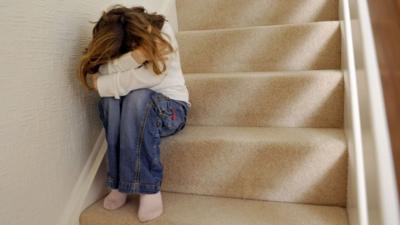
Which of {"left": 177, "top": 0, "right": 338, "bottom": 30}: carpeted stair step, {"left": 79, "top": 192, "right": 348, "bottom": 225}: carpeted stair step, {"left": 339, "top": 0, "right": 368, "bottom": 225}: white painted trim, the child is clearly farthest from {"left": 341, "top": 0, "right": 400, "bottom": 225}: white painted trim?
{"left": 177, "top": 0, "right": 338, "bottom": 30}: carpeted stair step

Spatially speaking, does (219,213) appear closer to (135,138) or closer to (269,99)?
(135,138)

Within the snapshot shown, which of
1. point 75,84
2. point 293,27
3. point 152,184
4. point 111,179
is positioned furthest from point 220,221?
point 293,27

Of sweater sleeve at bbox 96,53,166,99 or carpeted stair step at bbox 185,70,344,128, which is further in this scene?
carpeted stair step at bbox 185,70,344,128

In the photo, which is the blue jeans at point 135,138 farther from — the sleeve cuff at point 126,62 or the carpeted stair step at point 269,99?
the carpeted stair step at point 269,99

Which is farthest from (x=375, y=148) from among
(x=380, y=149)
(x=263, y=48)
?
(x=263, y=48)

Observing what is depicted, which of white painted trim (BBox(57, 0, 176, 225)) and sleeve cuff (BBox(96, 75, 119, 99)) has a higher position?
sleeve cuff (BBox(96, 75, 119, 99))

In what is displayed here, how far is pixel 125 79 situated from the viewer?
974 millimetres

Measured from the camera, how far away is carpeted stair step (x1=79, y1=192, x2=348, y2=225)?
2.95 feet

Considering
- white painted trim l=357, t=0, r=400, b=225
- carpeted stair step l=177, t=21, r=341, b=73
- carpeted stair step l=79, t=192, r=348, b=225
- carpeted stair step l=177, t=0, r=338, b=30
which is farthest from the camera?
carpeted stair step l=177, t=0, r=338, b=30

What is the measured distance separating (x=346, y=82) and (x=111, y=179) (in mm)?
735

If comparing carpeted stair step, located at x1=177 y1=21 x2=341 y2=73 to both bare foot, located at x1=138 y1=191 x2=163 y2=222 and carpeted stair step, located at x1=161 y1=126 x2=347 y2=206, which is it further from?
bare foot, located at x1=138 y1=191 x2=163 y2=222

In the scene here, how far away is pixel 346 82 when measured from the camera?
104 centimetres

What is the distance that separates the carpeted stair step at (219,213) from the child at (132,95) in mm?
36

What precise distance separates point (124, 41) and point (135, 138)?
0.27 m
